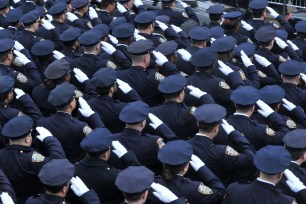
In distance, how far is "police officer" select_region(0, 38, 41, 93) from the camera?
25.8 feet

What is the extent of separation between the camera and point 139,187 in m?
5.09

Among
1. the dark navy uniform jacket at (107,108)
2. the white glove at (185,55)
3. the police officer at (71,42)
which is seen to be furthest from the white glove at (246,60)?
the police officer at (71,42)

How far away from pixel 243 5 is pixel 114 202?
24.5 feet

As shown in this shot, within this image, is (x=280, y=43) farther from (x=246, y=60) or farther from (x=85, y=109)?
(x=85, y=109)

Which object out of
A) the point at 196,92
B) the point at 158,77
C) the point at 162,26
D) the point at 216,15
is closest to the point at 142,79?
the point at 158,77

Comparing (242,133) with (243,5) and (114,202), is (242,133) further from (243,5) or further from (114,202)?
(243,5)

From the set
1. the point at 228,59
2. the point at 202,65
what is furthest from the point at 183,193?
the point at 228,59

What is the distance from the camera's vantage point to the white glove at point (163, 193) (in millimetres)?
5211

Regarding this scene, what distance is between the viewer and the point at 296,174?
221 inches

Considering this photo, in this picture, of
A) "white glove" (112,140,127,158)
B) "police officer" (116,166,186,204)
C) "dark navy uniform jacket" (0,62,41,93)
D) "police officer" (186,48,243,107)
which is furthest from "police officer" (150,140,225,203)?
"dark navy uniform jacket" (0,62,41,93)

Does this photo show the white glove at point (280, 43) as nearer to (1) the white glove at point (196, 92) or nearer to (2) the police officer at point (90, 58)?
(1) the white glove at point (196, 92)

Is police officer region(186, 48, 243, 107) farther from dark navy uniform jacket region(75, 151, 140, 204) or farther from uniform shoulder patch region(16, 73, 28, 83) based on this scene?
uniform shoulder patch region(16, 73, 28, 83)

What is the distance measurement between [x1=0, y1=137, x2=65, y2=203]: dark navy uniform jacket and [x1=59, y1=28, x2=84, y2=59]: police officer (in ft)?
8.99

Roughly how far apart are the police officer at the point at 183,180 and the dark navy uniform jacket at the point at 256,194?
0.15 m
